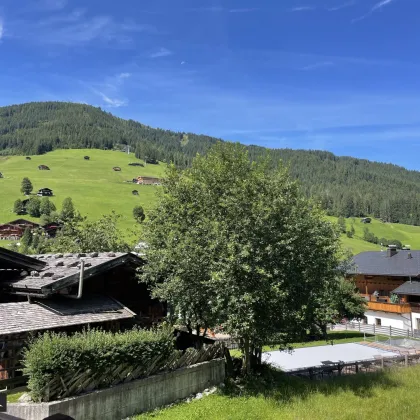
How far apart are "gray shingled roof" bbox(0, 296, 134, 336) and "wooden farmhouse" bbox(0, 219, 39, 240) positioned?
91.7 metres

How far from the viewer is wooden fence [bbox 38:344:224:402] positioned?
12.0 metres

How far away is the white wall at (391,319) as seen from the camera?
153 feet

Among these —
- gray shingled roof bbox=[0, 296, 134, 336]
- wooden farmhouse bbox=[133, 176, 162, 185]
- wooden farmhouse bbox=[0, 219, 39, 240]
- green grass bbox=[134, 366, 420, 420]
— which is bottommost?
green grass bbox=[134, 366, 420, 420]

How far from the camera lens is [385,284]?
55.0 meters

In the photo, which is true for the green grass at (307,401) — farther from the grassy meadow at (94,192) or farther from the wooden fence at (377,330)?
the grassy meadow at (94,192)

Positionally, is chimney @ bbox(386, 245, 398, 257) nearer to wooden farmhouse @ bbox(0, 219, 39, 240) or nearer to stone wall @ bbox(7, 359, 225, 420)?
stone wall @ bbox(7, 359, 225, 420)

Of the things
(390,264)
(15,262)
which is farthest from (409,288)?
(15,262)

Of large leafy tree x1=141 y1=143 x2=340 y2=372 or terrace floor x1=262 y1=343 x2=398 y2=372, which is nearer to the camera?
large leafy tree x1=141 y1=143 x2=340 y2=372

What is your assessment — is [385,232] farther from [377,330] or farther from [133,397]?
[133,397]

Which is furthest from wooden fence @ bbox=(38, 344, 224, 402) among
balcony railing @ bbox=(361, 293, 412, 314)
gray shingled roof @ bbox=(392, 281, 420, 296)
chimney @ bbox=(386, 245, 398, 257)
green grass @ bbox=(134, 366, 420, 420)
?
chimney @ bbox=(386, 245, 398, 257)

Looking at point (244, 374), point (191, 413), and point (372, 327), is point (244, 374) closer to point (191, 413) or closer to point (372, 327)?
point (191, 413)

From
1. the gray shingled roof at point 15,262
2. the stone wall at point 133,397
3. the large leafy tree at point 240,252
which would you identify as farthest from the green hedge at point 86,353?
the gray shingled roof at point 15,262

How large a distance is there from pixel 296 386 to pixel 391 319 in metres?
35.3

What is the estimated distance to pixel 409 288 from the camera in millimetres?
47531
